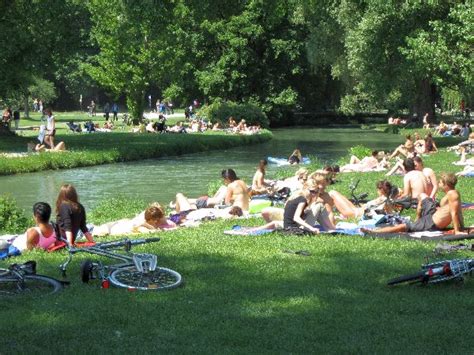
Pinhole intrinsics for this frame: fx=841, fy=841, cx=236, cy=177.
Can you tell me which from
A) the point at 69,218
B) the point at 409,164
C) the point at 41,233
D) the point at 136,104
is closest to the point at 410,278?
the point at 69,218

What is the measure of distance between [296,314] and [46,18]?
29.0m

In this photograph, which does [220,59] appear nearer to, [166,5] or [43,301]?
[166,5]

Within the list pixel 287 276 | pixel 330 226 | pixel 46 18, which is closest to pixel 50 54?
pixel 46 18

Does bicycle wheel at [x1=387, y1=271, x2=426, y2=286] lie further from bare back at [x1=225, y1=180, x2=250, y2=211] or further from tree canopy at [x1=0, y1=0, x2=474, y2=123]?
tree canopy at [x1=0, y1=0, x2=474, y2=123]

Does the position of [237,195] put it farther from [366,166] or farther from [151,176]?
[151,176]

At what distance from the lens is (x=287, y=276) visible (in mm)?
9500

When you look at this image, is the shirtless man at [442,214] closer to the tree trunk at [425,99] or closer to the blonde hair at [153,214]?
the blonde hair at [153,214]

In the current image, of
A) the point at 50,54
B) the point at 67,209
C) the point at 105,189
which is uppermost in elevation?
the point at 50,54

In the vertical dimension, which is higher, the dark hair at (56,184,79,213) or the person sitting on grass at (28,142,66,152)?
the dark hair at (56,184,79,213)

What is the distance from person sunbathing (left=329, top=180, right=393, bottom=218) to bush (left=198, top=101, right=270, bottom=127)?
124 ft

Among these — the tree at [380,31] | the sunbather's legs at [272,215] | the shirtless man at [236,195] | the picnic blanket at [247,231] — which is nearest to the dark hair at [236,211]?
the shirtless man at [236,195]

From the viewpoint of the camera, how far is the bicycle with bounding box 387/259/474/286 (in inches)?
339

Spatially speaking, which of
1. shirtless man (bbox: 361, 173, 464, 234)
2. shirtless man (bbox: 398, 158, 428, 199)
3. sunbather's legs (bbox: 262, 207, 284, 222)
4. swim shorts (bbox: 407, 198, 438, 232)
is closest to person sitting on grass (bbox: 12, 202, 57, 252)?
sunbather's legs (bbox: 262, 207, 284, 222)

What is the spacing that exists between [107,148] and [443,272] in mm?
26756
